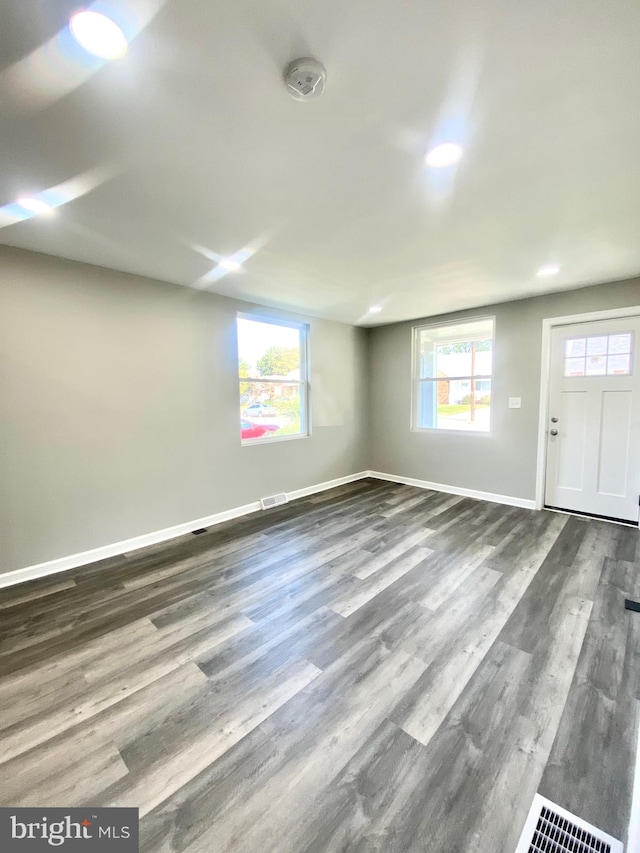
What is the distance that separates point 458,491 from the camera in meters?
4.71

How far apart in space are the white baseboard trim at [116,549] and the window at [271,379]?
0.90m

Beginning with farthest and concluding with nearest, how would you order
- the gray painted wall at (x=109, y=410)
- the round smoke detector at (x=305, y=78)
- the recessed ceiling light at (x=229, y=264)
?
the recessed ceiling light at (x=229, y=264) < the gray painted wall at (x=109, y=410) < the round smoke detector at (x=305, y=78)

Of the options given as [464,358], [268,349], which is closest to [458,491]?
[464,358]

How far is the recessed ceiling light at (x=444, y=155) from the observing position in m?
1.53

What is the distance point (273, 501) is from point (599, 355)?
13.1ft

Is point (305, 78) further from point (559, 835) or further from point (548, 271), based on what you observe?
point (548, 271)

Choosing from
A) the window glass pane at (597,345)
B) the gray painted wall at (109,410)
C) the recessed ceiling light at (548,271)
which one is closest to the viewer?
the gray painted wall at (109,410)

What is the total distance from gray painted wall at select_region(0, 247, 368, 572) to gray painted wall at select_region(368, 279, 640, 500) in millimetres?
2132

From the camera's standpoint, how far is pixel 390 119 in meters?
1.38

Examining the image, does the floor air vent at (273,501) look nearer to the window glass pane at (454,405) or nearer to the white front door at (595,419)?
the window glass pane at (454,405)

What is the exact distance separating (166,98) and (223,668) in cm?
252

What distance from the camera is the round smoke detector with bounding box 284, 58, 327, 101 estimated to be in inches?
44.9

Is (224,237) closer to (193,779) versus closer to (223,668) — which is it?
(223,668)

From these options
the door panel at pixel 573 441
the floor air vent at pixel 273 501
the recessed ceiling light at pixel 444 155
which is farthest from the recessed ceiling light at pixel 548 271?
the floor air vent at pixel 273 501
